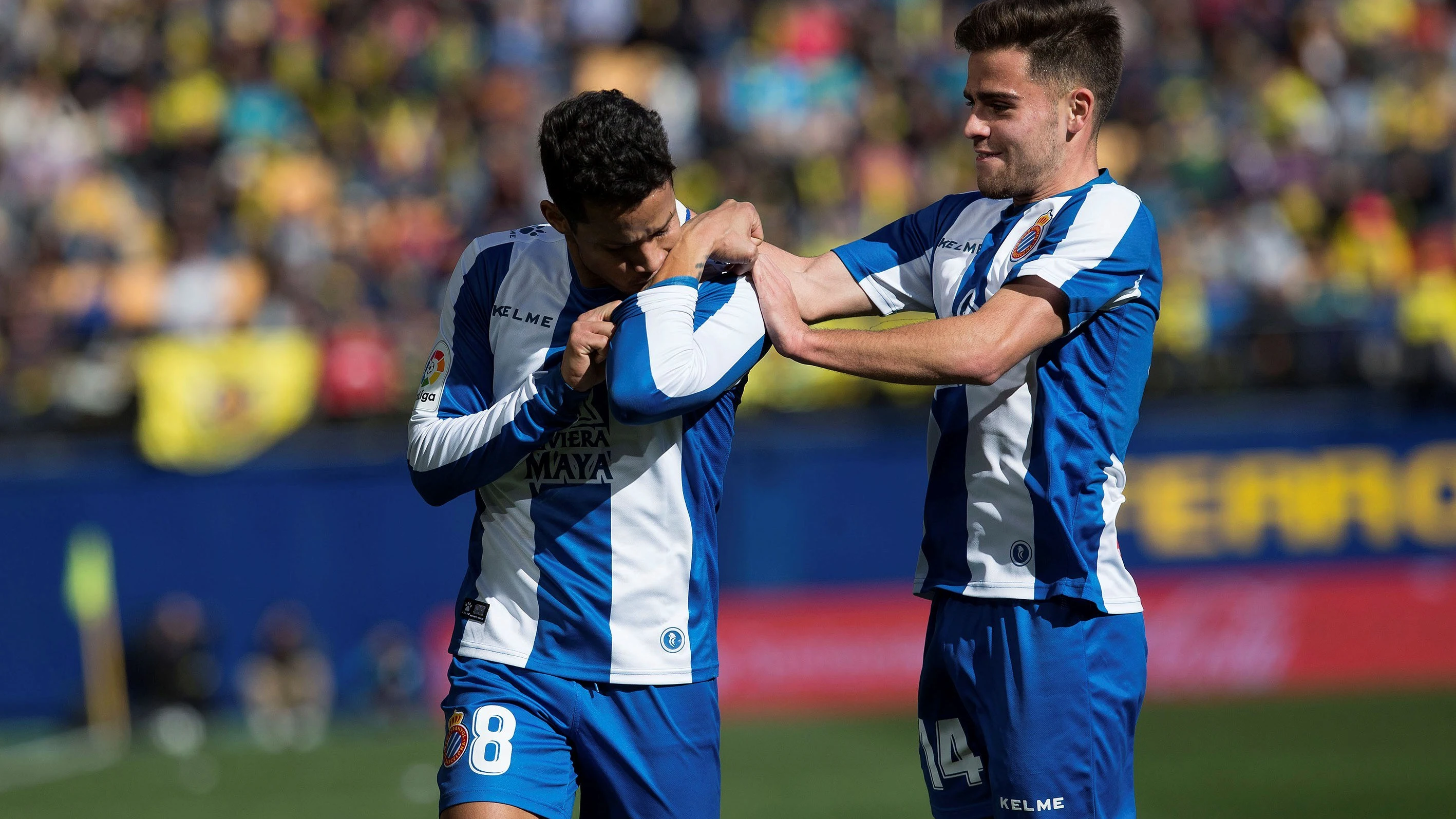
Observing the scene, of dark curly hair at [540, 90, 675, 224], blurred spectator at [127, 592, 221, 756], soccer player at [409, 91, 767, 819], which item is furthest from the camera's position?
blurred spectator at [127, 592, 221, 756]

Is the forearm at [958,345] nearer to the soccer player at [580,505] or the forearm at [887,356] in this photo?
the forearm at [887,356]

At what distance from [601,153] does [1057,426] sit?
1225 mm

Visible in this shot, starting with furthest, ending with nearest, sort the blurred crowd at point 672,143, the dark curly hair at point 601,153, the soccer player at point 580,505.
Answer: the blurred crowd at point 672,143, the soccer player at point 580,505, the dark curly hair at point 601,153

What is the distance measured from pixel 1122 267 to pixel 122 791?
7907 mm

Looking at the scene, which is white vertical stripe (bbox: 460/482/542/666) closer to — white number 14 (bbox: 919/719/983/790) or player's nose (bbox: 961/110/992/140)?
white number 14 (bbox: 919/719/983/790)

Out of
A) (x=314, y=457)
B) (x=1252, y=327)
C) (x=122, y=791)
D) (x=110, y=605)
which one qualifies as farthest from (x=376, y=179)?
(x=1252, y=327)

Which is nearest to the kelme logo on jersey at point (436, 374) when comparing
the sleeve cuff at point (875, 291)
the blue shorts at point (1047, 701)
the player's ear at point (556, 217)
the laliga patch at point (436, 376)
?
the laliga patch at point (436, 376)

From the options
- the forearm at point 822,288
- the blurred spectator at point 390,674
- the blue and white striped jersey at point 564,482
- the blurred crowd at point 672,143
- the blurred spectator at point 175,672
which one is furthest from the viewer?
the blurred crowd at point 672,143

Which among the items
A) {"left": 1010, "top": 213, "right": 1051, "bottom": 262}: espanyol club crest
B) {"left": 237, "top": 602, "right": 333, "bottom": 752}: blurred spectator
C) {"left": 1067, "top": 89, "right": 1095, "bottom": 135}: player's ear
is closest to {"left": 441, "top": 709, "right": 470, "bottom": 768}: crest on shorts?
{"left": 1010, "top": 213, "right": 1051, "bottom": 262}: espanyol club crest

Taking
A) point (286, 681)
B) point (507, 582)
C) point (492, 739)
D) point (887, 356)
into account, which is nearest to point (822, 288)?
point (887, 356)

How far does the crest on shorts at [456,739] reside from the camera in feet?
12.2

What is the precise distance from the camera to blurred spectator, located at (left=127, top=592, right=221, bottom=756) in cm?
1157

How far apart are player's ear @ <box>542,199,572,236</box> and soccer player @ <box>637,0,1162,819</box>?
1.04ft

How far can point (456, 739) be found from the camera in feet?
12.3
